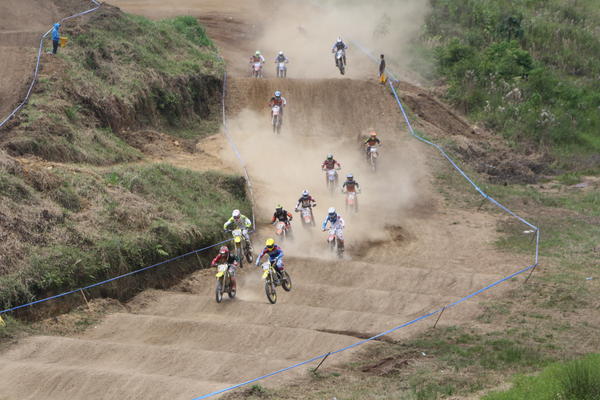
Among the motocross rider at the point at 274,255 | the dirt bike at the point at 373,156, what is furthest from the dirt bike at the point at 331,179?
the motocross rider at the point at 274,255

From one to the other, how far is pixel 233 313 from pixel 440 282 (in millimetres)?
6478

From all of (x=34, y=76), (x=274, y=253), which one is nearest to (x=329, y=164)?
(x=274, y=253)

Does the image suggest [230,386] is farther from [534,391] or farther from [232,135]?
[232,135]

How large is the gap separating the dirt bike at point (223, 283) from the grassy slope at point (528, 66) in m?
24.5

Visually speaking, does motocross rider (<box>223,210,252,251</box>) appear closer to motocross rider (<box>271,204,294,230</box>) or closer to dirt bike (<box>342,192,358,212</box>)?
motocross rider (<box>271,204,294,230</box>)

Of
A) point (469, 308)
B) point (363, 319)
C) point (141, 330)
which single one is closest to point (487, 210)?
point (469, 308)

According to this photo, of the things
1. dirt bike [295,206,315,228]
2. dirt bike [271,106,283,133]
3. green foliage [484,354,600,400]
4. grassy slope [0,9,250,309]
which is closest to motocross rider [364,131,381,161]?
dirt bike [271,106,283,133]

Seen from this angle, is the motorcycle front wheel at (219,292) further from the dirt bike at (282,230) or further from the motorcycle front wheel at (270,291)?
the dirt bike at (282,230)

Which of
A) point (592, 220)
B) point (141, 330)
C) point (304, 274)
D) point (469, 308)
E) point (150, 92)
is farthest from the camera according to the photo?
point (150, 92)

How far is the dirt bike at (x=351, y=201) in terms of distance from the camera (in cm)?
3080

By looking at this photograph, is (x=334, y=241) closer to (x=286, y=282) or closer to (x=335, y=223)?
(x=335, y=223)

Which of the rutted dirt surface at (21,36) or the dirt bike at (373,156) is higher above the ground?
the rutted dirt surface at (21,36)

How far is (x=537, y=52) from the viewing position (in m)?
53.9

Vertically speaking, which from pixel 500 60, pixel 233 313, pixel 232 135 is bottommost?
pixel 233 313
